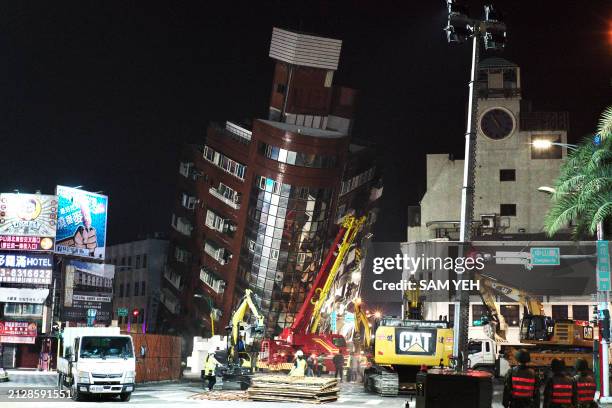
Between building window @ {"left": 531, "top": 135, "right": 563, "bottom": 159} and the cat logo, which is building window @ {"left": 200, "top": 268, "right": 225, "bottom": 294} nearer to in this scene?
building window @ {"left": 531, "top": 135, "right": 563, "bottom": 159}

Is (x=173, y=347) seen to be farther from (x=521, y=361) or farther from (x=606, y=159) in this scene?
(x=521, y=361)

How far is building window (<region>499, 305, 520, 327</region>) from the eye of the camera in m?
70.6

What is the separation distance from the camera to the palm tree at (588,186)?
33312 millimetres

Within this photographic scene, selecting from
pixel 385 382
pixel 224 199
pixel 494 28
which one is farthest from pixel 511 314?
pixel 494 28

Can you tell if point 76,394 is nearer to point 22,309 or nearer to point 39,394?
point 39,394

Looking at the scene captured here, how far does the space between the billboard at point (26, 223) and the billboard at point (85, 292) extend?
4390mm

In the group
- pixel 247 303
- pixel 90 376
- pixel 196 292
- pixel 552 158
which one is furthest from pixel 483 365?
pixel 196 292

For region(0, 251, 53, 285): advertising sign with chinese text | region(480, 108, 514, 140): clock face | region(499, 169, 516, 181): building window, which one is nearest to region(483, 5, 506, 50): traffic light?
region(499, 169, 516, 181): building window

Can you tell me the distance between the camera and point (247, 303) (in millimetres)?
40906

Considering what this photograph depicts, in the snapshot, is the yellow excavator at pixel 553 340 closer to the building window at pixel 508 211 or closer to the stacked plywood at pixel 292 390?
the stacked plywood at pixel 292 390

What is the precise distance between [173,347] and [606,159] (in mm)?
24917

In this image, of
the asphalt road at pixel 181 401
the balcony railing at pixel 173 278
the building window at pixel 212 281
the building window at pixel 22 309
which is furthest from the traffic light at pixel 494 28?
the balcony railing at pixel 173 278

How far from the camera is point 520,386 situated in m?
14.4

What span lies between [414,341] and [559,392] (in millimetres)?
20136
